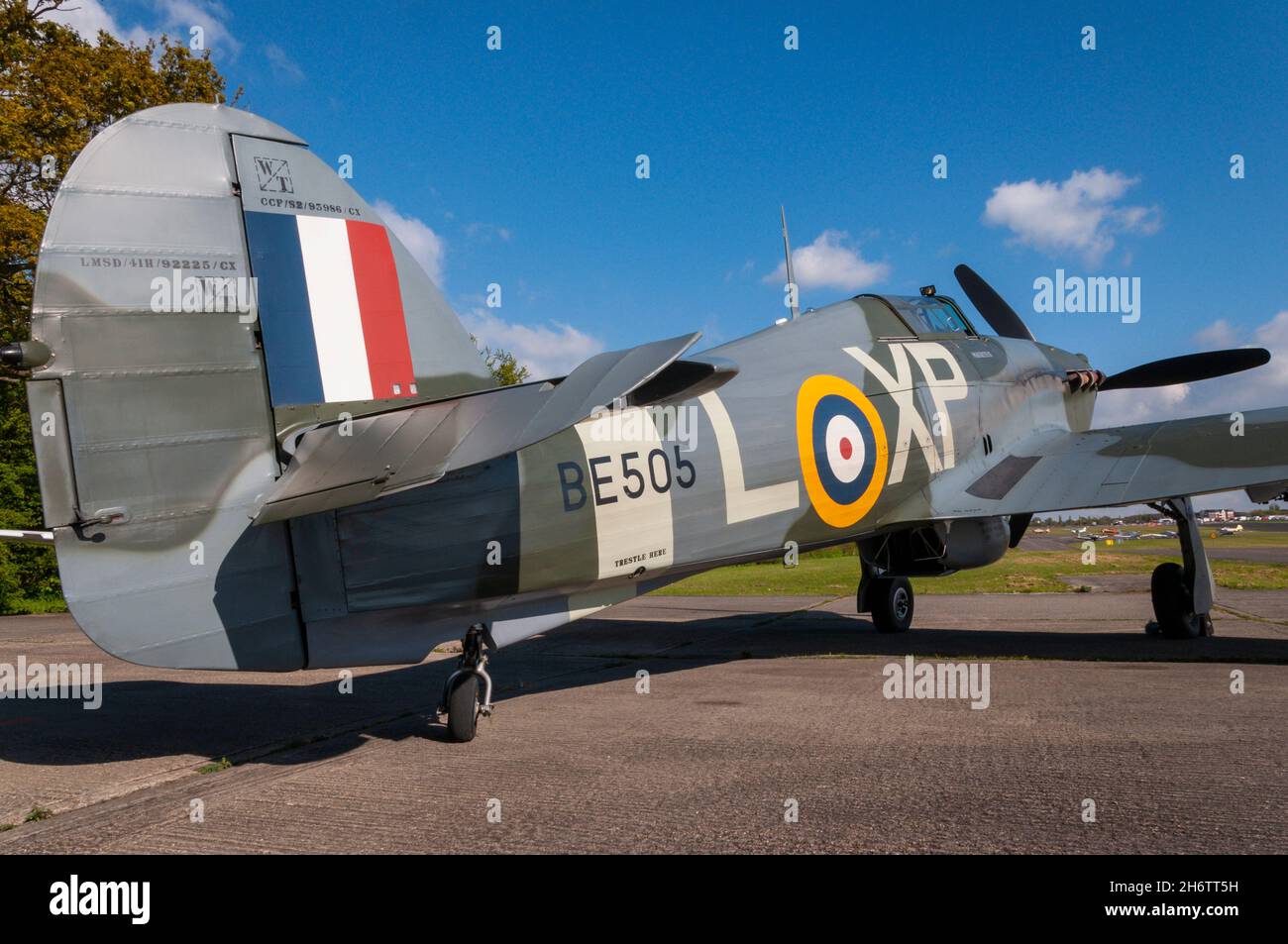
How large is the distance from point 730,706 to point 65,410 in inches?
210

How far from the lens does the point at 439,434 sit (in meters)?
5.10

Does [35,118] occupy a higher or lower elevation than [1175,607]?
higher

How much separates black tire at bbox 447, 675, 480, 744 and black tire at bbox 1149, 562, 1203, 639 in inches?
353

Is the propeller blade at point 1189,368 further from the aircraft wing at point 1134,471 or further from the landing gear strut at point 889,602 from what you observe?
the landing gear strut at point 889,602

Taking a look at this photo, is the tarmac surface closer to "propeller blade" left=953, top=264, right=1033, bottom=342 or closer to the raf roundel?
the raf roundel

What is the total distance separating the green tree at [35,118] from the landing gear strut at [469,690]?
1970 centimetres

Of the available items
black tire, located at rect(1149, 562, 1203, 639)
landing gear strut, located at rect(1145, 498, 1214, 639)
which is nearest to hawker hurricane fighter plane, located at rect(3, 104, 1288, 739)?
landing gear strut, located at rect(1145, 498, 1214, 639)

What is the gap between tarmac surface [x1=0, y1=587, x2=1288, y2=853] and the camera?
4.07 meters

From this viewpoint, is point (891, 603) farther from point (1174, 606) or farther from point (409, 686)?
point (409, 686)

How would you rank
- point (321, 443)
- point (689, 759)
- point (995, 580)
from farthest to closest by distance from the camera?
point (995, 580)
point (689, 759)
point (321, 443)

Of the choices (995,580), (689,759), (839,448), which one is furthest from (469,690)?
(995,580)

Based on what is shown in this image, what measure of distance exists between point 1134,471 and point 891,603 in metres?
3.93
